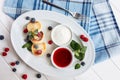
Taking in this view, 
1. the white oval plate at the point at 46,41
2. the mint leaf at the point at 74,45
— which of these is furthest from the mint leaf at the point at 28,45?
the mint leaf at the point at 74,45

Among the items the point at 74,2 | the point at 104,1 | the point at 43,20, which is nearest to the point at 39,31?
the point at 43,20

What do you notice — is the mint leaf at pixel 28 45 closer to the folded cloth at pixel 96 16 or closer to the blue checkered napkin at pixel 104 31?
the folded cloth at pixel 96 16

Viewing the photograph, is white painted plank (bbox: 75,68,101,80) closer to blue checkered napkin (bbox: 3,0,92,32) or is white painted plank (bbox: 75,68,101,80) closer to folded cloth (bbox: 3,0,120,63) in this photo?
folded cloth (bbox: 3,0,120,63)

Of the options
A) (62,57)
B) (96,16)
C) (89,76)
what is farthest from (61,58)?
(96,16)

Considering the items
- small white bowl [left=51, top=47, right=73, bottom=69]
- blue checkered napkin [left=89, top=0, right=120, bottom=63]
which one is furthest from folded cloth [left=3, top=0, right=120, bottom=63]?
small white bowl [left=51, top=47, right=73, bottom=69]

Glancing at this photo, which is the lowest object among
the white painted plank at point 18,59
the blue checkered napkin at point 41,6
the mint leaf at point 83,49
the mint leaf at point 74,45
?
the white painted plank at point 18,59

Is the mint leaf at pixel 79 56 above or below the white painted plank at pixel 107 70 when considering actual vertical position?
above

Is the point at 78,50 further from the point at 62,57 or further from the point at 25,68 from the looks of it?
the point at 25,68
